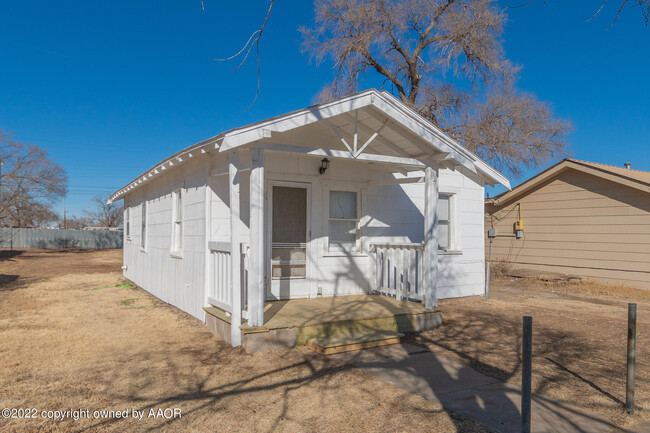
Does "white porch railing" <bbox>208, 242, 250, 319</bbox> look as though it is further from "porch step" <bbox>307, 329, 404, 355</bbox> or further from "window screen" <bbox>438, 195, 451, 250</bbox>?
"window screen" <bbox>438, 195, 451, 250</bbox>

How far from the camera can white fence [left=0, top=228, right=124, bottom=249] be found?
34.1 meters

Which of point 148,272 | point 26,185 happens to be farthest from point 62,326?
point 26,185

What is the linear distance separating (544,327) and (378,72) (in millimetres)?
13996

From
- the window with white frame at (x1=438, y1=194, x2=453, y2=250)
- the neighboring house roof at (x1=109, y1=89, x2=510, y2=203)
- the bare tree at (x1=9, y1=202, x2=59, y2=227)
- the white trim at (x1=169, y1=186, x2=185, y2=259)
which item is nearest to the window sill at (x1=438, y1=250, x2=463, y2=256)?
the window with white frame at (x1=438, y1=194, x2=453, y2=250)

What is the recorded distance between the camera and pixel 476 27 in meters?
16.6

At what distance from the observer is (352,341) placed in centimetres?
552

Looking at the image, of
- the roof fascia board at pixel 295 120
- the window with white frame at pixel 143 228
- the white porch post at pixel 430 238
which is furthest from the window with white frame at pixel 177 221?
the white porch post at pixel 430 238

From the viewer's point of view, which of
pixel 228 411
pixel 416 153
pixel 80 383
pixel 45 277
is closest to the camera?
pixel 228 411

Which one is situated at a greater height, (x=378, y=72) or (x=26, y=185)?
(x=378, y=72)

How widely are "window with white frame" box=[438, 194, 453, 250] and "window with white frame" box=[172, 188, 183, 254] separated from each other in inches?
207

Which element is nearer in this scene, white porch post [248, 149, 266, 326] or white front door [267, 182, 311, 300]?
white porch post [248, 149, 266, 326]

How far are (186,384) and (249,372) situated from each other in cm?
65

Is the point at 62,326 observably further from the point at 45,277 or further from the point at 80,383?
the point at 45,277

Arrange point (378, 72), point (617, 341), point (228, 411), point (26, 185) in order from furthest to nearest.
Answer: point (26, 185), point (378, 72), point (617, 341), point (228, 411)
